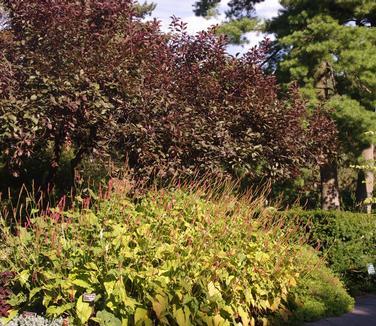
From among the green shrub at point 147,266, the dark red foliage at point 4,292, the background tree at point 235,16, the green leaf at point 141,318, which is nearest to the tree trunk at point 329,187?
the background tree at point 235,16

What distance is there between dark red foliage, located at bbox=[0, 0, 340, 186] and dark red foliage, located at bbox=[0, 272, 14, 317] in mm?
1537

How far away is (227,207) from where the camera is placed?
21.2 ft

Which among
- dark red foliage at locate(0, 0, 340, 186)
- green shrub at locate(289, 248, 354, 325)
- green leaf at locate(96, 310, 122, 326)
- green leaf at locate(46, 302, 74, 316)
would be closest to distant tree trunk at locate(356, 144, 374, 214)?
dark red foliage at locate(0, 0, 340, 186)

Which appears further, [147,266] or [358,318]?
[358,318]

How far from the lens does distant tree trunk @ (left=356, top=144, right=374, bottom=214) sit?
12.8 meters

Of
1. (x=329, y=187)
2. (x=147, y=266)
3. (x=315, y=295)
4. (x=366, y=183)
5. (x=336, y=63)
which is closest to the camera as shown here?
(x=147, y=266)

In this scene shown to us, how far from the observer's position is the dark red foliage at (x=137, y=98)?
5.96 meters

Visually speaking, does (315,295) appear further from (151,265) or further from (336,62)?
(336,62)

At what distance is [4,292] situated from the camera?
458 centimetres

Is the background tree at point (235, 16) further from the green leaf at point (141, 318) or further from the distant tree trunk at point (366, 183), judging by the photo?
the green leaf at point (141, 318)

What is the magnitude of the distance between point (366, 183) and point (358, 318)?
6.82m

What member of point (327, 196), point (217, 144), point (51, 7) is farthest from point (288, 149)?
point (327, 196)

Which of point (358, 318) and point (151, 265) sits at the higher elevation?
point (151, 265)

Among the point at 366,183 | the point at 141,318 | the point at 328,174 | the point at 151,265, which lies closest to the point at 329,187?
the point at 328,174
